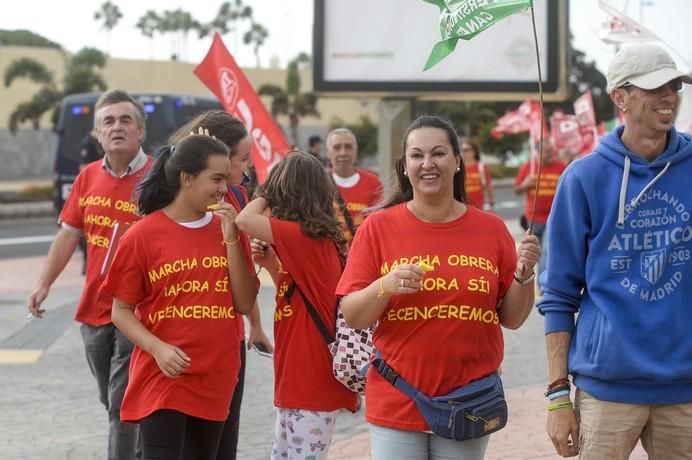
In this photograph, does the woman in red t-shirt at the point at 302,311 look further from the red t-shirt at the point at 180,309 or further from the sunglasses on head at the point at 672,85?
the sunglasses on head at the point at 672,85

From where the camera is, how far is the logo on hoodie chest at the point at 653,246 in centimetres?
359

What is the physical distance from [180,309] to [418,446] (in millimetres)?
1114

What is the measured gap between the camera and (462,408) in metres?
3.92

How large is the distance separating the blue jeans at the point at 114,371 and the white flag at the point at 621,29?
4619mm

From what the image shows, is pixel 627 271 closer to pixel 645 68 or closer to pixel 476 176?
pixel 645 68

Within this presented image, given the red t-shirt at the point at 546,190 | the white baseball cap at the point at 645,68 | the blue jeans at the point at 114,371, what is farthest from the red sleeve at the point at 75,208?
the red t-shirt at the point at 546,190

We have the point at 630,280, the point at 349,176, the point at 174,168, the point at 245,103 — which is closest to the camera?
the point at 630,280

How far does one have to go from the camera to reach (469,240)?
13.3 feet

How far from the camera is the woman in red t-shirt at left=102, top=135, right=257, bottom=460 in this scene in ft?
15.0

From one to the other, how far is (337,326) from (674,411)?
171cm

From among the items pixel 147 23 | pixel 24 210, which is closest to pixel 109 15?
pixel 147 23

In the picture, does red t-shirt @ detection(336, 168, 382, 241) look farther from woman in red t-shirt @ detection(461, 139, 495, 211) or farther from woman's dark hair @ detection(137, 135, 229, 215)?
woman in red t-shirt @ detection(461, 139, 495, 211)

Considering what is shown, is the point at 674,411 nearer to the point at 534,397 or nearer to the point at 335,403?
the point at 335,403

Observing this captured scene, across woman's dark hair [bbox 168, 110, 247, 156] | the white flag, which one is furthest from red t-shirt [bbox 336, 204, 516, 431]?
the white flag
